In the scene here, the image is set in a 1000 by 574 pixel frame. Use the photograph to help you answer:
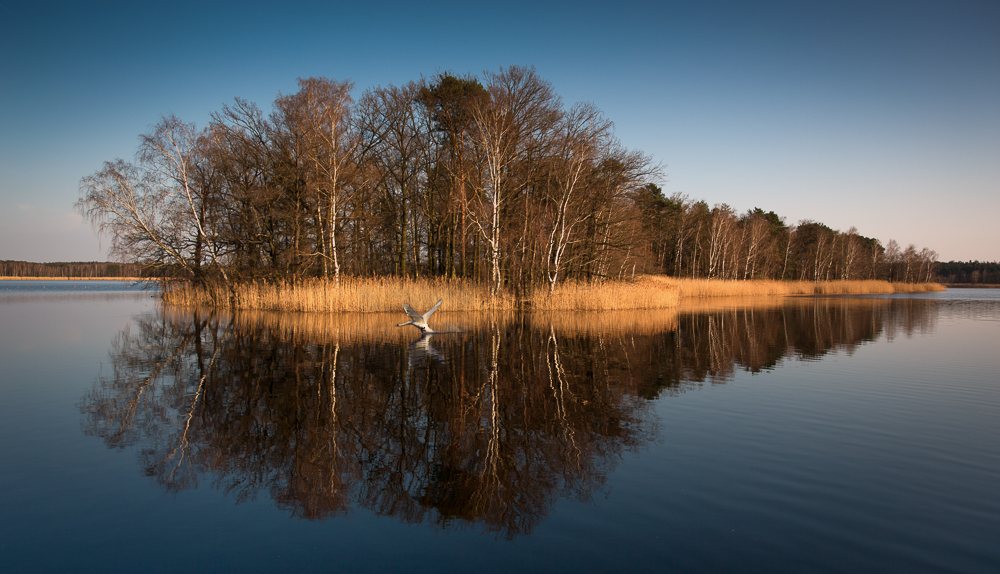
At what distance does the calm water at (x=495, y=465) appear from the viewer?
3439mm

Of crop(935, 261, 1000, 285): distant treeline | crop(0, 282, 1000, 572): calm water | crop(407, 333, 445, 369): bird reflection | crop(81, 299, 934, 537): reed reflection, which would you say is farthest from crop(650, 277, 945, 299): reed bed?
crop(935, 261, 1000, 285): distant treeline

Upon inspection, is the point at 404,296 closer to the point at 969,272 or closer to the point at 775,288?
the point at 775,288

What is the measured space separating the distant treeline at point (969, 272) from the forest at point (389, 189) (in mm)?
106559

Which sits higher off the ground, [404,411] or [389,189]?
[389,189]

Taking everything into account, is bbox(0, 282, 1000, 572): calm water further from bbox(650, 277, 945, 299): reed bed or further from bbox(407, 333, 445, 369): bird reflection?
bbox(650, 277, 945, 299): reed bed

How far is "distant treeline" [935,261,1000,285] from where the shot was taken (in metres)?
99.8

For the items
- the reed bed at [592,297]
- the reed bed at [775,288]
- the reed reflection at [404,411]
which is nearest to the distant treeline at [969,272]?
the reed bed at [775,288]

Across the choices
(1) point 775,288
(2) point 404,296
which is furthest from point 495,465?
(1) point 775,288

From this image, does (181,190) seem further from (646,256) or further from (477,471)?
(646,256)

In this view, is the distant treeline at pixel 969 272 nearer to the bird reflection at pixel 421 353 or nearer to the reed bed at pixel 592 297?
the reed bed at pixel 592 297

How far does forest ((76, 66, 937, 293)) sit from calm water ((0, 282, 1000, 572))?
13.5 meters

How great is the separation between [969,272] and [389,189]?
128410mm

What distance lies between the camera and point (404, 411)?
672 centimetres

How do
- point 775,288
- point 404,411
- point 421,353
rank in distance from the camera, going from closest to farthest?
point 404,411, point 421,353, point 775,288
